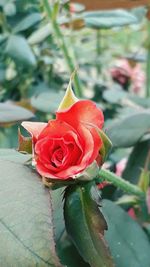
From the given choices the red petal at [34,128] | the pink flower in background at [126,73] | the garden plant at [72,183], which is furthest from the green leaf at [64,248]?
the pink flower in background at [126,73]

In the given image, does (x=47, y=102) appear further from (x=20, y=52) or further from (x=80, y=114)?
(x=80, y=114)

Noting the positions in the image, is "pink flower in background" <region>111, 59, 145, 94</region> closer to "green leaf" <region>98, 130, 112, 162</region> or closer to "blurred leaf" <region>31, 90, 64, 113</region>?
"blurred leaf" <region>31, 90, 64, 113</region>

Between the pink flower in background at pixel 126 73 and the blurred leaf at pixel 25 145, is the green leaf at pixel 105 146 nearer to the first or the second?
the blurred leaf at pixel 25 145

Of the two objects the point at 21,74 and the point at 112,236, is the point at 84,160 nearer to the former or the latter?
the point at 112,236

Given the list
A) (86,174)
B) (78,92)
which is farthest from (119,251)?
(78,92)

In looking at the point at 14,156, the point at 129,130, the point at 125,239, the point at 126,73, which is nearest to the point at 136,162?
the point at 129,130

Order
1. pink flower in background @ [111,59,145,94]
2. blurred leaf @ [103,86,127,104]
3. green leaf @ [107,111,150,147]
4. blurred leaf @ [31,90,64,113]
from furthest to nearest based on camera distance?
1. pink flower in background @ [111,59,145,94]
2. blurred leaf @ [103,86,127,104]
3. blurred leaf @ [31,90,64,113]
4. green leaf @ [107,111,150,147]

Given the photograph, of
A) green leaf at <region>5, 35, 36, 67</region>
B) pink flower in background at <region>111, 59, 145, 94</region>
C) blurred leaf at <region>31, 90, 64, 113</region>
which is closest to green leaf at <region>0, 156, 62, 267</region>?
blurred leaf at <region>31, 90, 64, 113</region>
